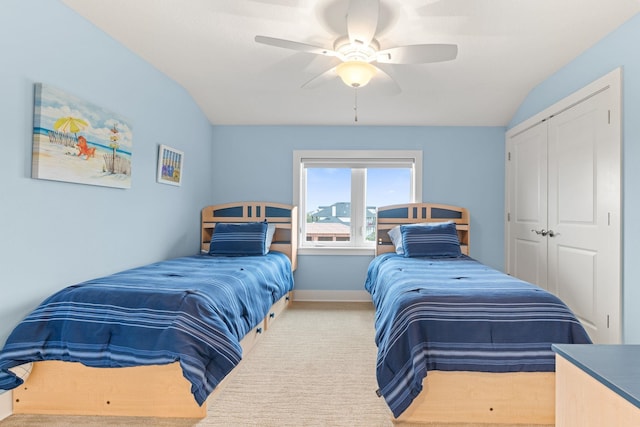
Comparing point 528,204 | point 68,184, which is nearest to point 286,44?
point 68,184

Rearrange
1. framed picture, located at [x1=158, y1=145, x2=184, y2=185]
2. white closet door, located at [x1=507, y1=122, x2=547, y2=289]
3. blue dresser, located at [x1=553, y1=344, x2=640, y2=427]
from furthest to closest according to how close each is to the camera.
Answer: white closet door, located at [x1=507, y1=122, x2=547, y2=289] → framed picture, located at [x1=158, y1=145, x2=184, y2=185] → blue dresser, located at [x1=553, y1=344, x2=640, y2=427]

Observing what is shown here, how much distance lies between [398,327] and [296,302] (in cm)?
252

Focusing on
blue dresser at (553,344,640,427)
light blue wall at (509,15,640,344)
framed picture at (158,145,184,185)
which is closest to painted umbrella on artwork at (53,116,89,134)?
framed picture at (158,145,184,185)

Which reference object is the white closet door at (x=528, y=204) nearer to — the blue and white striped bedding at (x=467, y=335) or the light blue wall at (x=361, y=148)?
the light blue wall at (x=361, y=148)

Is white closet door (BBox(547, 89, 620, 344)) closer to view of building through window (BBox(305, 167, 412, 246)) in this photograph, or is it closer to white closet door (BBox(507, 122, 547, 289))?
white closet door (BBox(507, 122, 547, 289))

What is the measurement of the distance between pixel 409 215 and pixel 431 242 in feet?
2.19

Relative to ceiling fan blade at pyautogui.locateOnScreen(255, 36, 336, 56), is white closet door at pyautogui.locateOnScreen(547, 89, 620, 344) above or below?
below

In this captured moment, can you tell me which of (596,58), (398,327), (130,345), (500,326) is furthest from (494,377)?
(596,58)

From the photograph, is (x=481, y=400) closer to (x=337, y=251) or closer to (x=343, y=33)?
(x=343, y=33)

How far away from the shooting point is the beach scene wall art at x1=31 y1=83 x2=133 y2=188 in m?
1.96

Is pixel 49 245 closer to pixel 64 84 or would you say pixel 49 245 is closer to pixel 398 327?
pixel 64 84

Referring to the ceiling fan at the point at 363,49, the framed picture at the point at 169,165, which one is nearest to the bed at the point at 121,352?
the framed picture at the point at 169,165

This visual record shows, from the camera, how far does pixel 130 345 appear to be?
177 cm

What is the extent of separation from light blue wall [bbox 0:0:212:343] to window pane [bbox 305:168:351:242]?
163 cm
